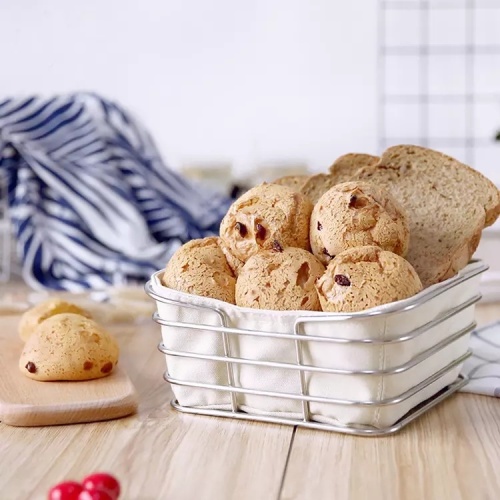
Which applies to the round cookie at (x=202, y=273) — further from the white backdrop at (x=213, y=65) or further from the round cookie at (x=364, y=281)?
the white backdrop at (x=213, y=65)

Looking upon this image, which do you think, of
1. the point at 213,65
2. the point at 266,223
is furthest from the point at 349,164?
the point at 213,65

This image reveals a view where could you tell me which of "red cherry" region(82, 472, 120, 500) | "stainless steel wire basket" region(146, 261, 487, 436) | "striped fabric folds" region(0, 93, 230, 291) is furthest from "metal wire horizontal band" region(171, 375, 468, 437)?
"striped fabric folds" region(0, 93, 230, 291)

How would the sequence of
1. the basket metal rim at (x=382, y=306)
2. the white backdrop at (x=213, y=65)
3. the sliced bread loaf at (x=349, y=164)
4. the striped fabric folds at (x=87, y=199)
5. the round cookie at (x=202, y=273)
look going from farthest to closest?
the white backdrop at (x=213, y=65), the striped fabric folds at (x=87, y=199), the sliced bread loaf at (x=349, y=164), the round cookie at (x=202, y=273), the basket metal rim at (x=382, y=306)

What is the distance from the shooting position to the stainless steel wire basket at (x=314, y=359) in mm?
813

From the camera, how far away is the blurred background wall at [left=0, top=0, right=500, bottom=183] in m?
3.65

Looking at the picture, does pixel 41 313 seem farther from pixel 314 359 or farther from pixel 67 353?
pixel 314 359

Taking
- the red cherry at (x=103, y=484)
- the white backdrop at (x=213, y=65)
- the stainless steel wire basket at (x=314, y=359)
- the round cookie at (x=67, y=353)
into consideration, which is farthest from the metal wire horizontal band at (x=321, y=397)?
the white backdrop at (x=213, y=65)

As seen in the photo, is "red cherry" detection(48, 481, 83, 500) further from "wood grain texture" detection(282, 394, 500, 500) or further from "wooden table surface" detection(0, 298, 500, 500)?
"wood grain texture" detection(282, 394, 500, 500)

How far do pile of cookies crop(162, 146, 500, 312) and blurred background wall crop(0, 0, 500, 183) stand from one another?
8.81 ft

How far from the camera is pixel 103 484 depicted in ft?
2.19

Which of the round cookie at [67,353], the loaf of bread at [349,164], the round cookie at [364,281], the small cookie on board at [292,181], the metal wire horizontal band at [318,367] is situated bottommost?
the round cookie at [67,353]

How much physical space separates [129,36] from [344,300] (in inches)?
120

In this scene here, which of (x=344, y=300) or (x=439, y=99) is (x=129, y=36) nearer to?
(x=439, y=99)

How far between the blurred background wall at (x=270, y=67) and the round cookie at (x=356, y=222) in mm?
2820
